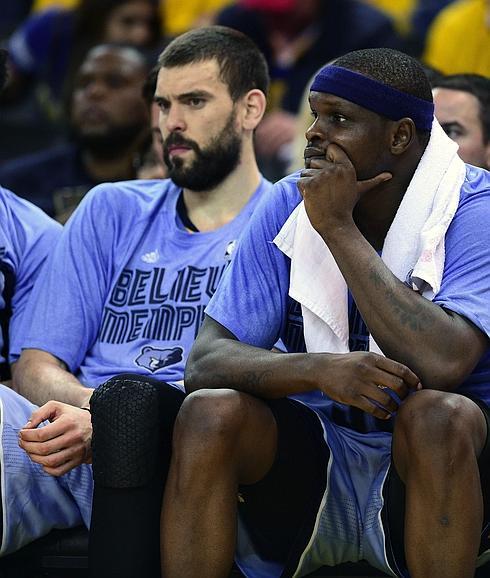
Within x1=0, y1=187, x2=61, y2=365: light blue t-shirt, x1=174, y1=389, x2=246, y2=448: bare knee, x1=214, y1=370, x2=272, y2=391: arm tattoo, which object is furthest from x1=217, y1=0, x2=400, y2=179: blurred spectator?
x1=174, y1=389, x2=246, y2=448: bare knee

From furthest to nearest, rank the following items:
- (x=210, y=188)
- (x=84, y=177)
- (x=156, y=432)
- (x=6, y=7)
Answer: (x=6, y=7) < (x=84, y=177) < (x=210, y=188) < (x=156, y=432)

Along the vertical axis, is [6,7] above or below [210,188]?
below

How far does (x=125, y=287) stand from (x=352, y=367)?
105 cm

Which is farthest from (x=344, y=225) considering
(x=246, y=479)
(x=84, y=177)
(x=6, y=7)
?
(x=6, y=7)

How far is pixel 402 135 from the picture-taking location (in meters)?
2.85

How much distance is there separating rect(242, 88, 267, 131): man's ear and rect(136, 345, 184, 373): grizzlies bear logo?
76 cm

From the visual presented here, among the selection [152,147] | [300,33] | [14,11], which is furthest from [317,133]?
[14,11]

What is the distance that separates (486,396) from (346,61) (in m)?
0.80

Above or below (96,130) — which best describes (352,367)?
above

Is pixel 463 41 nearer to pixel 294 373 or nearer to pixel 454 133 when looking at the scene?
pixel 454 133

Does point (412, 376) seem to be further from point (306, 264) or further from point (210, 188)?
point (210, 188)

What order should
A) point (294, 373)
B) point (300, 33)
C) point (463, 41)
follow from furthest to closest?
point (300, 33) < point (463, 41) < point (294, 373)

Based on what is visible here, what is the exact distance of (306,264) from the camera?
2865 millimetres

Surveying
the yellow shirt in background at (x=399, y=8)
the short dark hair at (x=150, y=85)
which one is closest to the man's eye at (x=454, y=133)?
the short dark hair at (x=150, y=85)
